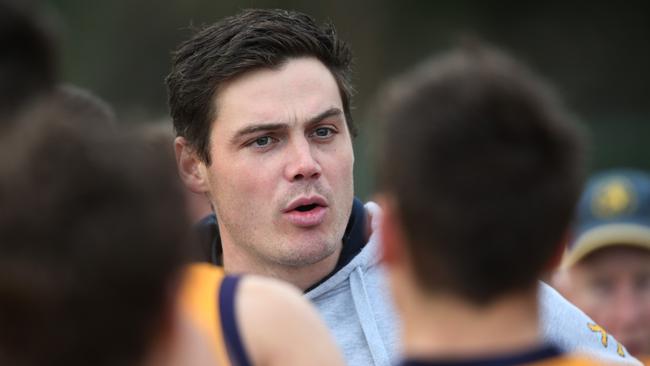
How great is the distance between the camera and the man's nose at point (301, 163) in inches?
159

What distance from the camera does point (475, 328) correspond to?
2.05 meters

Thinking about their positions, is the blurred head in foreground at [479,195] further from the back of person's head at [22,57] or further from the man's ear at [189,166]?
the man's ear at [189,166]

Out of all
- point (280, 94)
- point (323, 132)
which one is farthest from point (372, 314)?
point (280, 94)

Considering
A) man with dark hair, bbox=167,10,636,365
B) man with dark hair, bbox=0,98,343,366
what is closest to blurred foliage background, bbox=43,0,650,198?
man with dark hair, bbox=167,10,636,365

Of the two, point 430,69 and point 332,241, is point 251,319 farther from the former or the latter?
point 332,241

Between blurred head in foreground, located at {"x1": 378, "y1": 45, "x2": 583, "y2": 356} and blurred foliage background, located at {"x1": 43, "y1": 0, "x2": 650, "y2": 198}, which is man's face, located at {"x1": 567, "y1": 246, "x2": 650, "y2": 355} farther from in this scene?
blurred foliage background, located at {"x1": 43, "y1": 0, "x2": 650, "y2": 198}

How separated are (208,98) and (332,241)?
70 centimetres

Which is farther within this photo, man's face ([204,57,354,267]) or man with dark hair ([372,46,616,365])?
man's face ([204,57,354,267])

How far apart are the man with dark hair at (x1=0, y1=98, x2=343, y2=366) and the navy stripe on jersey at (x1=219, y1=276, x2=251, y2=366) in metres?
0.28

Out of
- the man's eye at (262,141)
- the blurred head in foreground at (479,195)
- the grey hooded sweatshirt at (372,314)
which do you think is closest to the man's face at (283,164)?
the man's eye at (262,141)

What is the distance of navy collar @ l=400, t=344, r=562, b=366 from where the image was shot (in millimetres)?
2033

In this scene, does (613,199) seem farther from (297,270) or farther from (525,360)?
(525,360)

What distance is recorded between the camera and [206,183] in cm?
450

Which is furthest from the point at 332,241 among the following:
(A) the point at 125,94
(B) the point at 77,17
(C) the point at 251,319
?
(B) the point at 77,17
